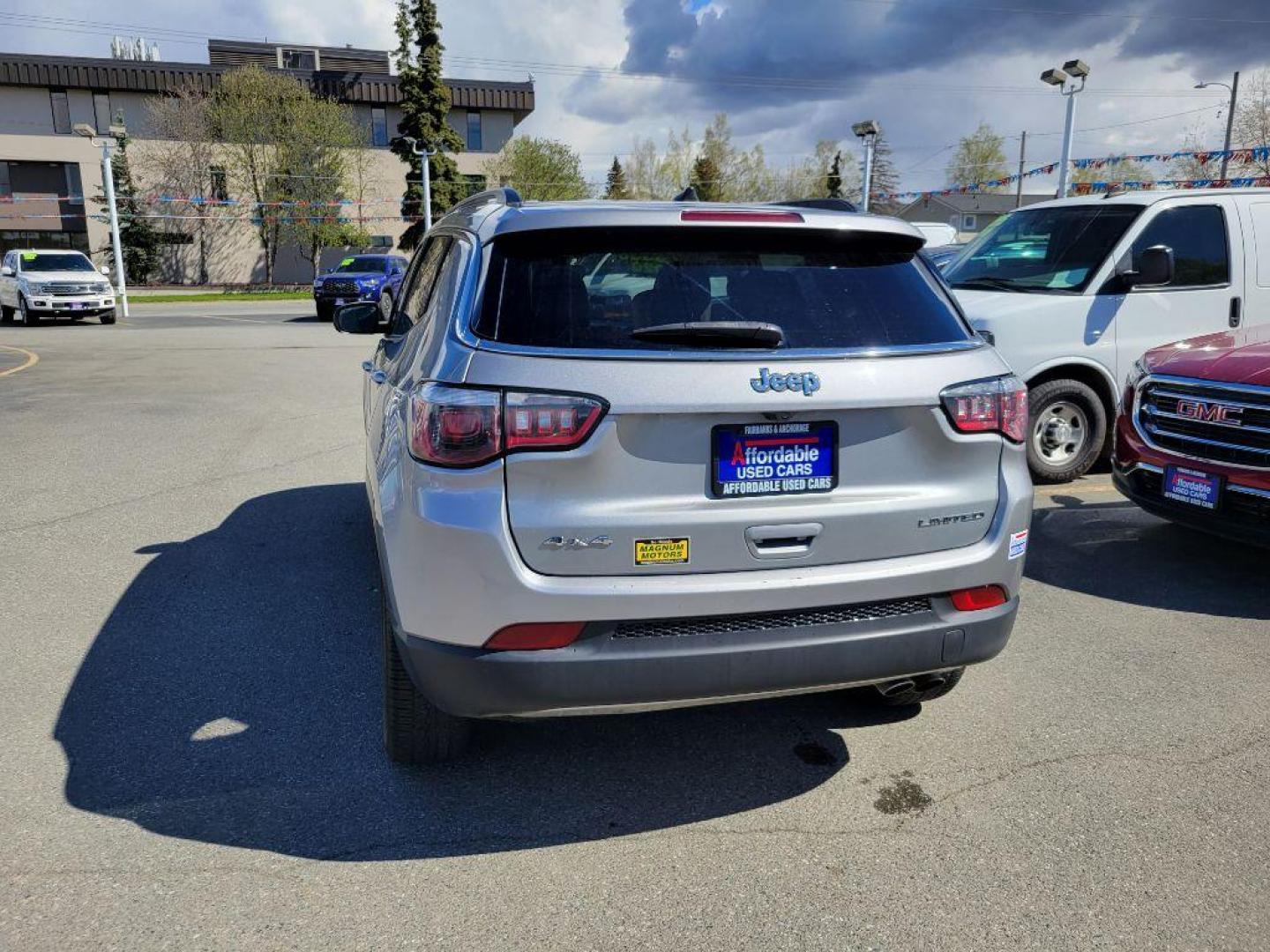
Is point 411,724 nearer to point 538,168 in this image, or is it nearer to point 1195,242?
point 1195,242

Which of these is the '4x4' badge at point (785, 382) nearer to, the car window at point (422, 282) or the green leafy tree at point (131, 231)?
the car window at point (422, 282)

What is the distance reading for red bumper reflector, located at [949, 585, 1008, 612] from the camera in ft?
9.62

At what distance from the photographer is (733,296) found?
9.35 ft

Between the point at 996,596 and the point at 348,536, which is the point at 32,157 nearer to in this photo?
the point at 348,536

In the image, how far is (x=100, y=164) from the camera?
51.4 m

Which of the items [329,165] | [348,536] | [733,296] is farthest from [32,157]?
[733,296]

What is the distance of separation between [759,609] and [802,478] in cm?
39

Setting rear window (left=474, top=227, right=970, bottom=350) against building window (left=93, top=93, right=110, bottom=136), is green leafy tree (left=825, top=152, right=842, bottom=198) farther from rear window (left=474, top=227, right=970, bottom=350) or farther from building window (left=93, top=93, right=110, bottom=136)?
rear window (left=474, top=227, right=970, bottom=350)

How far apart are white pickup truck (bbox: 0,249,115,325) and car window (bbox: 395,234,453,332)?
22.1m

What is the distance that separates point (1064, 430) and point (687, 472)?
5.51 m

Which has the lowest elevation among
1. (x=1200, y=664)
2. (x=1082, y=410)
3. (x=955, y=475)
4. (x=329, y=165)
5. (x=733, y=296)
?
(x=1200, y=664)

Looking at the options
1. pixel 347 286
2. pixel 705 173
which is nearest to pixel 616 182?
pixel 705 173

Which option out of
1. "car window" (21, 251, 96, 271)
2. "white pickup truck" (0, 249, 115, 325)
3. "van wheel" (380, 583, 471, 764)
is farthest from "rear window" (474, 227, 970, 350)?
"car window" (21, 251, 96, 271)

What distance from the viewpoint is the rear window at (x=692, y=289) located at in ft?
8.84
